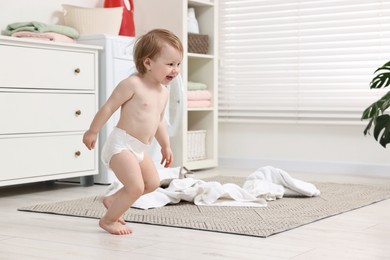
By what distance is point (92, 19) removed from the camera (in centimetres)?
396

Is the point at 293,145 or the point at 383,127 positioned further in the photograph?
the point at 293,145

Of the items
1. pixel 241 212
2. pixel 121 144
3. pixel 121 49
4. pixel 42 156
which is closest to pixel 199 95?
pixel 121 49

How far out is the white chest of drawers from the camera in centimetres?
318

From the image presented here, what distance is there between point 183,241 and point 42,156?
142cm

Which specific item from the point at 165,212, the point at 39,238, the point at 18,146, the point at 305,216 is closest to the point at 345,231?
the point at 305,216

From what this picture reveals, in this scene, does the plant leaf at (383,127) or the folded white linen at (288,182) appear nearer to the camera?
the folded white linen at (288,182)

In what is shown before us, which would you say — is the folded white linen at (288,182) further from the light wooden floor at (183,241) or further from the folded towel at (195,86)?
the folded towel at (195,86)

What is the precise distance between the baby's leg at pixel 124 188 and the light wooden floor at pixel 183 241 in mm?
39

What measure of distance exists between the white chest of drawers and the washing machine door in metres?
0.61

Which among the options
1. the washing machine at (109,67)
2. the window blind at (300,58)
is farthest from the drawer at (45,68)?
the window blind at (300,58)

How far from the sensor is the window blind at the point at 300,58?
432cm

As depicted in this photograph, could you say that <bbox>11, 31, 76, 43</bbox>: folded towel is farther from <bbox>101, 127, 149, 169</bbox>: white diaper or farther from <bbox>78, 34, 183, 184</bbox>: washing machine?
<bbox>101, 127, 149, 169</bbox>: white diaper

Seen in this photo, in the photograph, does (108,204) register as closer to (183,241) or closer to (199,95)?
(183,241)

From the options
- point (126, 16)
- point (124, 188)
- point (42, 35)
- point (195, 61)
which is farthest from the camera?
point (195, 61)
